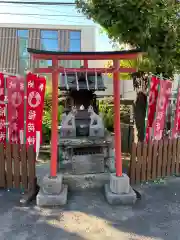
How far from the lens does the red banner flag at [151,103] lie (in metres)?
6.46

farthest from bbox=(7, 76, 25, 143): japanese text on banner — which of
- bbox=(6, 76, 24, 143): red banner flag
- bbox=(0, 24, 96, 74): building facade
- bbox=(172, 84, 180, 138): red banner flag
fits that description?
bbox=(0, 24, 96, 74): building facade

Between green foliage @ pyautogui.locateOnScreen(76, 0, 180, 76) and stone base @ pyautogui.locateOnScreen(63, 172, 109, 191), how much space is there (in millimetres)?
3224

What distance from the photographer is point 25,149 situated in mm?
5387

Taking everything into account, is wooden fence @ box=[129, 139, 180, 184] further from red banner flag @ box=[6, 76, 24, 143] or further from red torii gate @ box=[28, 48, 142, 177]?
red banner flag @ box=[6, 76, 24, 143]

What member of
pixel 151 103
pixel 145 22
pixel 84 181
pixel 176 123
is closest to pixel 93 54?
pixel 145 22

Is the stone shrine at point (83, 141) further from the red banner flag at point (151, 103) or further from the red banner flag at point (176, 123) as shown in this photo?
the red banner flag at point (176, 123)

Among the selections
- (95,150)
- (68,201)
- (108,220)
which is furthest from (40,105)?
(108,220)

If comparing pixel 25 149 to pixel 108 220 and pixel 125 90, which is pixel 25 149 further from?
pixel 125 90

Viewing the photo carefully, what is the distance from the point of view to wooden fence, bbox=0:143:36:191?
5.39 m

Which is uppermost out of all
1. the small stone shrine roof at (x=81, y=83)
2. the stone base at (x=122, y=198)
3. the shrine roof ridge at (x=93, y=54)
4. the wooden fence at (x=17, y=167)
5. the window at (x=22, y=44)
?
the window at (x=22, y=44)

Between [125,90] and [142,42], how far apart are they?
936cm

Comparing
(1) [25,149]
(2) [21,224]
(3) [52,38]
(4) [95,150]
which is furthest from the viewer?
(3) [52,38]

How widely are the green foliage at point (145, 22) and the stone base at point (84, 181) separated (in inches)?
127

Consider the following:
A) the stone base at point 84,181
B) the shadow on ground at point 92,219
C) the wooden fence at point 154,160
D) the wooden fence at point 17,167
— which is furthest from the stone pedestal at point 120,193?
the wooden fence at point 17,167
